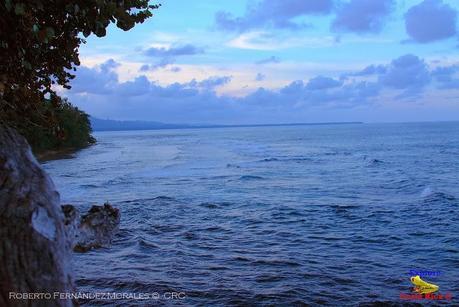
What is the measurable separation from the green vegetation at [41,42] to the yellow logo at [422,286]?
24.7 ft

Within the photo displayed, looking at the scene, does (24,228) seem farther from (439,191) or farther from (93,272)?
(439,191)

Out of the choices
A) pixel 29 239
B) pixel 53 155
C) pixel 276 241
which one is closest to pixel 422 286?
pixel 276 241

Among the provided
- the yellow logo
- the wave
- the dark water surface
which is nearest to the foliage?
the wave

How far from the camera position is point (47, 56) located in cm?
615

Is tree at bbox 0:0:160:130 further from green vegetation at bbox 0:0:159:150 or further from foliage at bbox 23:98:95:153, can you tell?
foliage at bbox 23:98:95:153

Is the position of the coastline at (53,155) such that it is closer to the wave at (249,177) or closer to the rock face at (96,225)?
the wave at (249,177)

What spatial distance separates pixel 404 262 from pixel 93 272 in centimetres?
765

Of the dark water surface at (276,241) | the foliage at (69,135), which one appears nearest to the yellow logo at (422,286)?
the dark water surface at (276,241)

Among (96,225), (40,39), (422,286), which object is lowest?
(422,286)

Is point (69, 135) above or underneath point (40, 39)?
underneath

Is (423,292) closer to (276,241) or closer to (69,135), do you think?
(276,241)

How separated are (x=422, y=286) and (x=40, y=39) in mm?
8701

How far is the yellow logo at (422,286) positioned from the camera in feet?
32.2

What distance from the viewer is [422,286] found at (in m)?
10.0
